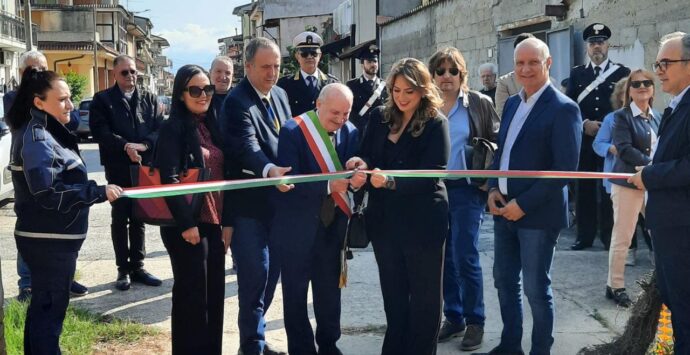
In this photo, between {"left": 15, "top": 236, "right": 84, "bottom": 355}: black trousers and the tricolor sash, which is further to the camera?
the tricolor sash

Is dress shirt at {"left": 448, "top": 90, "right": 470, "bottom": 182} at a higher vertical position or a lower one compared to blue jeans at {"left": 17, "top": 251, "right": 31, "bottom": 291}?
higher

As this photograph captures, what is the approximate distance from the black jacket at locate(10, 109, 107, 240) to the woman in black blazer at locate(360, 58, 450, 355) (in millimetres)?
1573

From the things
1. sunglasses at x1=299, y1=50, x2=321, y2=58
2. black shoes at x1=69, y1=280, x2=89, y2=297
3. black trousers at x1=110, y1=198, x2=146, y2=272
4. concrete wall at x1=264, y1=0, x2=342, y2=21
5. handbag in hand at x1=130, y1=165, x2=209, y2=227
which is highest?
concrete wall at x1=264, y1=0, x2=342, y2=21

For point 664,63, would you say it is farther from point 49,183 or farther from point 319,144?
point 49,183

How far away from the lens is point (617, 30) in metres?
9.95

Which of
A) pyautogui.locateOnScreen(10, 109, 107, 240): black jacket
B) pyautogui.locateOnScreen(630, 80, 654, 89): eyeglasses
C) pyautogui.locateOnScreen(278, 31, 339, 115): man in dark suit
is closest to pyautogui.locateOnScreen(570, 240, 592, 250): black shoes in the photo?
pyautogui.locateOnScreen(630, 80, 654, 89): eyeglasses

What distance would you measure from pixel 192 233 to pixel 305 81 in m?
3.11

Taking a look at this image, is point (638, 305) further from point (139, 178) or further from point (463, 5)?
point (463, 5)

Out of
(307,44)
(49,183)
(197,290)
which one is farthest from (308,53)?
(49,183)

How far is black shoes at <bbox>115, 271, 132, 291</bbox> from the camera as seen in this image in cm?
676

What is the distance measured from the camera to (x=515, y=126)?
468 cm

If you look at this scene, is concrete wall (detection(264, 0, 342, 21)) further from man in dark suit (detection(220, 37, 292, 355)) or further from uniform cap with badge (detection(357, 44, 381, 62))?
man in dark suit (detection(220, 37, 292, 355))

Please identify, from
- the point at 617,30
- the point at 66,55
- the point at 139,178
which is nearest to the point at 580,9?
the point at 617,30

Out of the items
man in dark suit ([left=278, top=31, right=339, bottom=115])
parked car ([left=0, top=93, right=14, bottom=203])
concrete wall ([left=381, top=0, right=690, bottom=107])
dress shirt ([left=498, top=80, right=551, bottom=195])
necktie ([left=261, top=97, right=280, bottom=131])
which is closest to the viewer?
dress shirt ([left=498, top=80, right=551, bottom=195])
